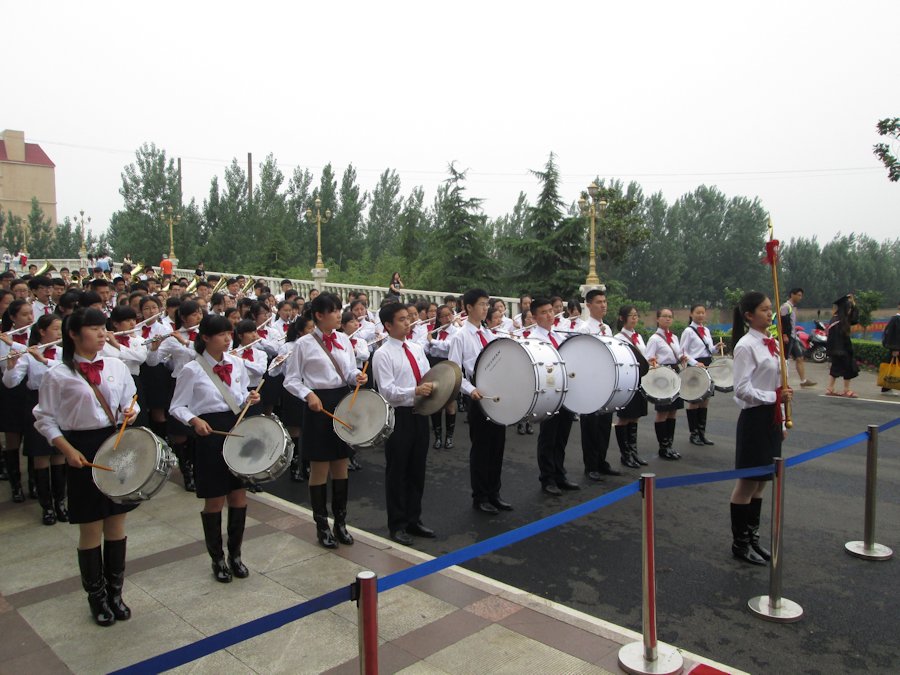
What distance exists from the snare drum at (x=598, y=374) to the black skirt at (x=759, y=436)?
154 cm

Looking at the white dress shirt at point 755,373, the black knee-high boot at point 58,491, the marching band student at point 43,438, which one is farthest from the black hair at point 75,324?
the white dress shirt at point 755,373

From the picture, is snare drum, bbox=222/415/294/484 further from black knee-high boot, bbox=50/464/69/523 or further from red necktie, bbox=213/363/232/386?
black knee-high boot, bbox=50/464/69/523

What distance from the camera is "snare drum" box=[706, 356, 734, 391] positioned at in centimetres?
924

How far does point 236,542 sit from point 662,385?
5574 millimetres

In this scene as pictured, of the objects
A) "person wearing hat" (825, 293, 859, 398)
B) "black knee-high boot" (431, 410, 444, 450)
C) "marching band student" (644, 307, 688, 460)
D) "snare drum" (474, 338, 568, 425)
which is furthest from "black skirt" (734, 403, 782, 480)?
"person wearing hat" (825, 293, 859, 398)

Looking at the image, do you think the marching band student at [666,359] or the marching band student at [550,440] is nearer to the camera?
the marching band student at [550,440]

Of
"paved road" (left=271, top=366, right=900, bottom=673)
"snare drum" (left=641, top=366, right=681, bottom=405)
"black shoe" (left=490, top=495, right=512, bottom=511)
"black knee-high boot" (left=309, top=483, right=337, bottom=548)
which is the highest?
"snare drum" (left=641, top=366, right=681, bottom=405)

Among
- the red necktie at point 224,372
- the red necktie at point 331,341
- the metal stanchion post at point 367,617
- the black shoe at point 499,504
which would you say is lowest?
the black shoe at point 499,504

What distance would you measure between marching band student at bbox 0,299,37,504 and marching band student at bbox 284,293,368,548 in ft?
9.16

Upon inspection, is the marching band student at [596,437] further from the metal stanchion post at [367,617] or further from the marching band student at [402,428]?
the metal stanchion post at [367,617]

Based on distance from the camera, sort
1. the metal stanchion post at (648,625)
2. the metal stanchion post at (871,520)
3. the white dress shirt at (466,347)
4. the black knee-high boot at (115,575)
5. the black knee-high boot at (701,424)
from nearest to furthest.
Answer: the metal stanchion post at (648,625), the black knee-high boot at (115,575), the metal stanchion post at (871,520), the white dress shirt at (466,347), the black knee-high boot at (701,424)

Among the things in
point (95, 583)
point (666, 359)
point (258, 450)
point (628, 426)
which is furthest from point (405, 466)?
point (666, 359)

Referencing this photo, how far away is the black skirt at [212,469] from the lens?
472 cm

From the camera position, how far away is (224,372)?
4.89 m
